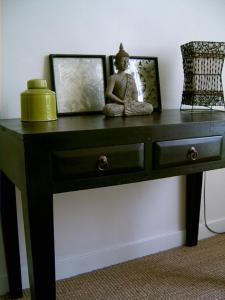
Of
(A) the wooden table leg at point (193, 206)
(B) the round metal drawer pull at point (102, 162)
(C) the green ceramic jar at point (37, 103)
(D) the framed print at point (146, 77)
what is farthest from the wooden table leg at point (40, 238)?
(A) the wooden table leg at point (193, 206)

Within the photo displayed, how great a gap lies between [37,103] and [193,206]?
1.13 metres

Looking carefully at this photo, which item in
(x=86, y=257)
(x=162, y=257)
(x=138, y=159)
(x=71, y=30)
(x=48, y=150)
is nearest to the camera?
(x=48, y=150)

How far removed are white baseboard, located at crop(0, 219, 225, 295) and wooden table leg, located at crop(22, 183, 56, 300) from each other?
22.3 inches

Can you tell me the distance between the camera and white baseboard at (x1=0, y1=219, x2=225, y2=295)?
1.54 meters

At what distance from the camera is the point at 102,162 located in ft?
3.15

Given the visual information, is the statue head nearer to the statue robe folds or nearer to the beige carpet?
the statue robe folds

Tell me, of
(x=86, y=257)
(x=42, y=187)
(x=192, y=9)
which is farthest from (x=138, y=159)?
(x=192, y=9)

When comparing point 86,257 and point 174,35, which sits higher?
point 174,35

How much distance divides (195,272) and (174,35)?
4.02ft

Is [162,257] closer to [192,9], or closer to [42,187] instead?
[42,187]

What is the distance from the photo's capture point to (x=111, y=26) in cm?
149

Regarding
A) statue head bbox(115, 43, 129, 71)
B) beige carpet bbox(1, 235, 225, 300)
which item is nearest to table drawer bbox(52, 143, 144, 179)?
statue head bbox(115, 43, 129, 71)

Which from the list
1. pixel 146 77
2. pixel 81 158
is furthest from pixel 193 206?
pixel 81 158

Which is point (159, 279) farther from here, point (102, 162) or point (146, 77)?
point (146, 77)
